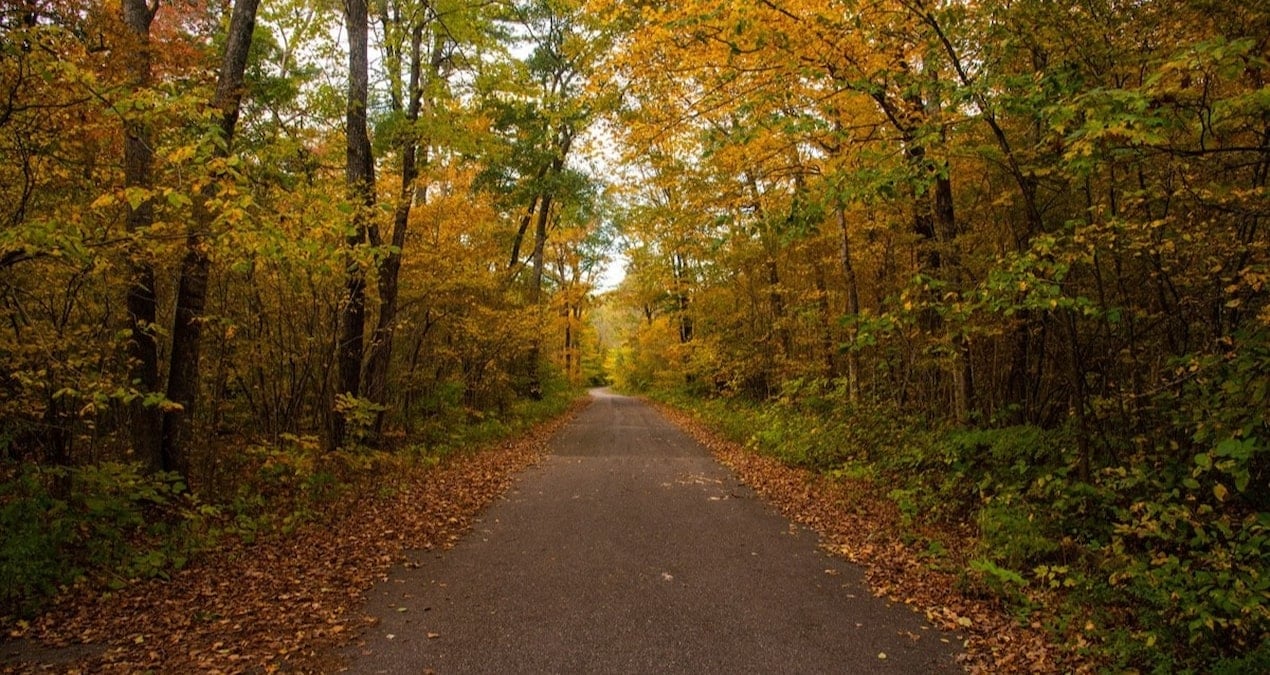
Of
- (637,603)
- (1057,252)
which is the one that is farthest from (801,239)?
(637,603)

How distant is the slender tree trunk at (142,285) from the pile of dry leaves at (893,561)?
7.28 meters

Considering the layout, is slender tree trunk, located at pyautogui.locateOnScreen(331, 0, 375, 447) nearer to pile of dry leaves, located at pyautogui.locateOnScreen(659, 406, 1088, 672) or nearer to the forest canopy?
the forest canopy

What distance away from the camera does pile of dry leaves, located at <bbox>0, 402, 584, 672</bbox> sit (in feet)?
12.9

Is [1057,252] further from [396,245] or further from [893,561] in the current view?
[396,245]

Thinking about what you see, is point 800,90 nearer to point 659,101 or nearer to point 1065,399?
point 659,101

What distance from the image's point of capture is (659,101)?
8070 mm

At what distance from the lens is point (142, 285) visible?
247 inches

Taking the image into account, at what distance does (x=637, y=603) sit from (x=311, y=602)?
2.56 meters

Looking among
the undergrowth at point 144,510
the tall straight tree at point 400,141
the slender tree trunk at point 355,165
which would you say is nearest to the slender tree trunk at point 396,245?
the tall straight tree at point 400,141

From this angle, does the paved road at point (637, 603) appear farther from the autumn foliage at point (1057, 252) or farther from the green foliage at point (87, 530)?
the green foliage at point (87, 530)

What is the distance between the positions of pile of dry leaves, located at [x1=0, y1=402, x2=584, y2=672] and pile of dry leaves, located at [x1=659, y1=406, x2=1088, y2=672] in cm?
419

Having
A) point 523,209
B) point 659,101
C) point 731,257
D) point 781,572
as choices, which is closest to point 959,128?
point 659,101

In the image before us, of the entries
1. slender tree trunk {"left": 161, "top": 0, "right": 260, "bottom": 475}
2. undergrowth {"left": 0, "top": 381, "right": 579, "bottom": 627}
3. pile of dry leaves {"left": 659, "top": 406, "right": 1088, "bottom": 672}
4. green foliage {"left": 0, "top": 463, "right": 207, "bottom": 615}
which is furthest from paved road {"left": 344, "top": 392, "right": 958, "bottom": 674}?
slender tree trunk {"left": 161, "top": 0, "right": 260, "bottom": 475}

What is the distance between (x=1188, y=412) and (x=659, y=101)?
20.8 ft
